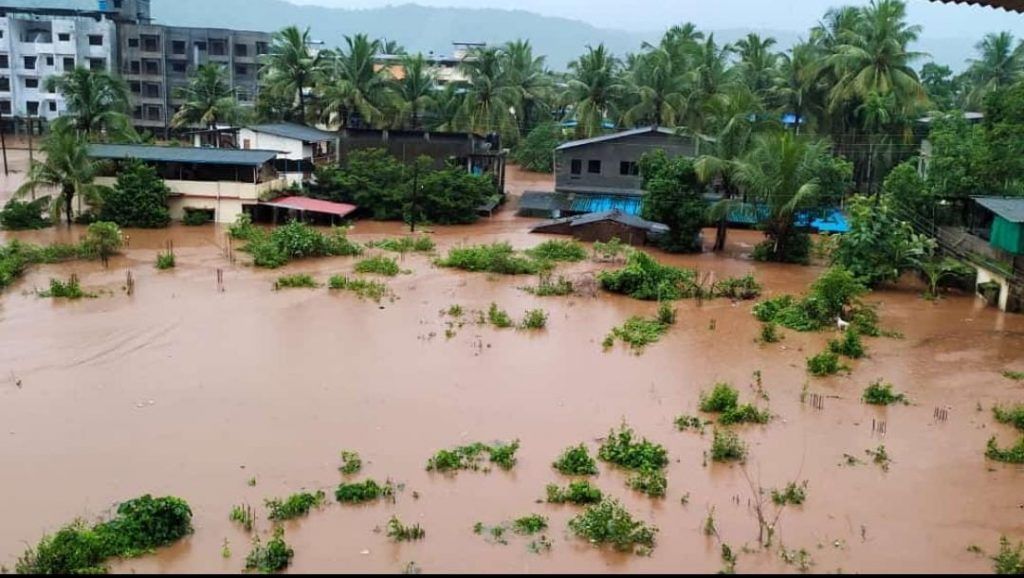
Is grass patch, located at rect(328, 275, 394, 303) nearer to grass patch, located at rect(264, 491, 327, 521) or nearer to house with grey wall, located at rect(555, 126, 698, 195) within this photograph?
grass patch, located at rect(264, 491, 327, 521)

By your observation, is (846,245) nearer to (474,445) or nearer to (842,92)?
(842,92)

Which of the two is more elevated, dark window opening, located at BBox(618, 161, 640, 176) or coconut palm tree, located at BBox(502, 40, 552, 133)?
coconut palm tree, located at BBox(502, 40, 552, 133)

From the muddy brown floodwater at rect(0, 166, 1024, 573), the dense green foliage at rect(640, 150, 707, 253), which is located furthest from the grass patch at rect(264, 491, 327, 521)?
the dense green foliage at rect(640, 150, 707, 253)

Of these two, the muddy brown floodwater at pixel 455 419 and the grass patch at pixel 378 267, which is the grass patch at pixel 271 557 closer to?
the muddy brown floodwater at pixel 455 419

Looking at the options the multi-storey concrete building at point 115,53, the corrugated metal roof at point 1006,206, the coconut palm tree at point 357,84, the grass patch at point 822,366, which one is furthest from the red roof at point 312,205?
the multi-storey concrete building at point 115,53

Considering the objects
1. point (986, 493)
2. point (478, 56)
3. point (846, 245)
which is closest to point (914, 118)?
point (846, 245)

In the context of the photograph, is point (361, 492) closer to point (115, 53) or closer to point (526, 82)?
point (526, 82)
